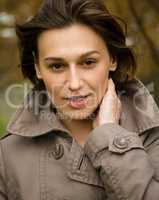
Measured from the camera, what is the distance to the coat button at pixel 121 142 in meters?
2.36

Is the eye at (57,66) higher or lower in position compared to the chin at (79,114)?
higher

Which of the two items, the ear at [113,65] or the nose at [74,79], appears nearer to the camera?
the nose at [74,79]

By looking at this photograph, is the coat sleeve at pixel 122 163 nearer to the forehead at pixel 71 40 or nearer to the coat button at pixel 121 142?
the coat button at pixel 121 142

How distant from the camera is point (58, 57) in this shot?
253 centimetres

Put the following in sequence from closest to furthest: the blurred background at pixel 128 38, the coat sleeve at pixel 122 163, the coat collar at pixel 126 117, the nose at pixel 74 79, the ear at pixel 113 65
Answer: the coat sleeve at pixel 122 163
the nose at pixel 74 79
the coat collar at pixel 126 117
the ear at pixel 113 65
the blurred background at pixel 128 38

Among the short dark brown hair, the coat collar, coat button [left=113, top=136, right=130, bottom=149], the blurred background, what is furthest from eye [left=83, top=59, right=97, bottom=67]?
the blurred background

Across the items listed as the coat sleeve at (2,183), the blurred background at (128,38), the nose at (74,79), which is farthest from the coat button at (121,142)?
the blurred background at (128,38)

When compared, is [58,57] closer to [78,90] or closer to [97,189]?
[78,90]

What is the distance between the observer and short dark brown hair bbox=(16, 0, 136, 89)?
2592mm

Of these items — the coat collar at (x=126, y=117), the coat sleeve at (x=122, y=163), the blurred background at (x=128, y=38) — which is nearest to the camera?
the coat sleeve at (x=122, y=163)

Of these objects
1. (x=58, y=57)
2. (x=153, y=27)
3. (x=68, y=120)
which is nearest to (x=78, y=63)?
(x=58, y=57)

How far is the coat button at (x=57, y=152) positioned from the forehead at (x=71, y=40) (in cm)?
39

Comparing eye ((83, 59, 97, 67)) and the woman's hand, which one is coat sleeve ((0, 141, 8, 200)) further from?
eye ((83, 59, 97, 67))

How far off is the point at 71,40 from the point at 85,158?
49 centimetres
